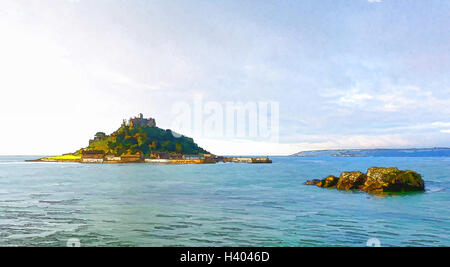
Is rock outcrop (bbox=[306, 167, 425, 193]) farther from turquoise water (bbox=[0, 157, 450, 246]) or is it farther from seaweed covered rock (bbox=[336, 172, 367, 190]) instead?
turquoise water (bbox=[0, 157, 450, 246])

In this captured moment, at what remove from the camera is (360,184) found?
47125 mm

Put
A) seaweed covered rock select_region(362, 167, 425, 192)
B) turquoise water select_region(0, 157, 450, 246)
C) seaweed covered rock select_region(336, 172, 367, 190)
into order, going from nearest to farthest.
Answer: turquoise water select_region(0, 157, 450, 246)
seaweed covered rock select_region(362, 167, 425, 192)
seaweed covered rock select_region(336, 172, 367, 190)

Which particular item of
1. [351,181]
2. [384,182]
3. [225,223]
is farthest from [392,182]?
[225,223]

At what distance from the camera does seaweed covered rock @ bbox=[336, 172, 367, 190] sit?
4688 centimetres

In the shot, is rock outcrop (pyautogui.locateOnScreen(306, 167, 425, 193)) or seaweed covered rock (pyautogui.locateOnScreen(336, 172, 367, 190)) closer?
rock outcrop (pyautogui.locateOnScreen(306, 167, 425, 193))

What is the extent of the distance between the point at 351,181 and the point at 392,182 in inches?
246

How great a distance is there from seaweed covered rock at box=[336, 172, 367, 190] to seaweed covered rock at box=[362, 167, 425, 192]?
65.8 inches

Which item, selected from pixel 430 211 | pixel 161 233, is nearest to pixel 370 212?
pixel 430 211

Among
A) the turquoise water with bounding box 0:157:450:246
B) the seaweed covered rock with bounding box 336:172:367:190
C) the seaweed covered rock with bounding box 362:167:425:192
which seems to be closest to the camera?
the turquoise water with bounding box 0:157:450:246

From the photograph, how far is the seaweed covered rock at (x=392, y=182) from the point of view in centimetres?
4303

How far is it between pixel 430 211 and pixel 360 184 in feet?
64.1

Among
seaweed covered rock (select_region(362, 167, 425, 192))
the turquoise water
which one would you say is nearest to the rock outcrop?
seaweed covered rock (select_region(362, 167, 425, 192))
